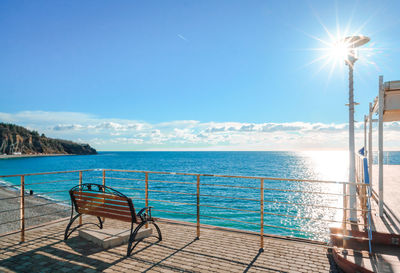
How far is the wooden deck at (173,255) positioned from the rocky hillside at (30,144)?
478 feet

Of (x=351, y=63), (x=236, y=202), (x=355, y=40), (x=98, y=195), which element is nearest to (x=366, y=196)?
(x=351, y=63)

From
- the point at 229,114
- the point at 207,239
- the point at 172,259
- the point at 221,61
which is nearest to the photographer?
the point at 172,259

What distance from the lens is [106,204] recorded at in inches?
169

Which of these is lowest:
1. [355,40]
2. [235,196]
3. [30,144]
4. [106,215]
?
[235,196]

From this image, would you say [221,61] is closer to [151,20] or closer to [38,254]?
[151,20]

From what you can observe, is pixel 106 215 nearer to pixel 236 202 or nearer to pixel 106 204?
pixel 106 204

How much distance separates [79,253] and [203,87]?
27010mm

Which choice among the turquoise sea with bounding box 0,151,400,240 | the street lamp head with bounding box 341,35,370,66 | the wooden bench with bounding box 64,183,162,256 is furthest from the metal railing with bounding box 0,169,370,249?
the street lamp head with bounding box 341,35,370,66

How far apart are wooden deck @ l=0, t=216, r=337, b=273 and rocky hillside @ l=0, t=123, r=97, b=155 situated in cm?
14584

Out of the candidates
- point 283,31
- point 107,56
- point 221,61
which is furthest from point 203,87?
point 283,31

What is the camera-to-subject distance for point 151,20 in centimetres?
1032

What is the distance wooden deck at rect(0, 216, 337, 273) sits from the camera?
11.7 feet

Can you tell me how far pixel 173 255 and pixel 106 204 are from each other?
→ 4.48 ft

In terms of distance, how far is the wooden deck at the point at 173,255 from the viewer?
3.57m
